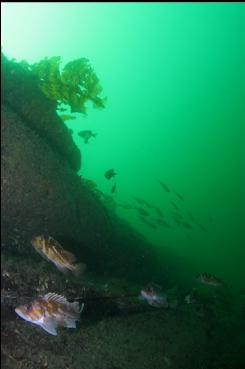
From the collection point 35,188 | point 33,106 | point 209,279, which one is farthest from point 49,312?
point 209,279

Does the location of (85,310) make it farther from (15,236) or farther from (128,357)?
(15,236)

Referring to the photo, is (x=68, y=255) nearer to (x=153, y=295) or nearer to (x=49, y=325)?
(x=49, y=325)

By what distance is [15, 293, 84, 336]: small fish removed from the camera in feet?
14.1

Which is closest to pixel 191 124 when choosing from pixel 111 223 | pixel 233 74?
pixel 233 74

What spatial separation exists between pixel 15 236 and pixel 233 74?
375 ft

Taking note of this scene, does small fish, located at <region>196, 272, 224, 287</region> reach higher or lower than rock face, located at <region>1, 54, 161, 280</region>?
lower

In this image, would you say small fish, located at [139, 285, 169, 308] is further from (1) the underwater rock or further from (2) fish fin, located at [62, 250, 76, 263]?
(1) the underwater rock

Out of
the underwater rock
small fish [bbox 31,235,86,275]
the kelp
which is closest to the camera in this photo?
small fish [bbox 31,235,86,275]

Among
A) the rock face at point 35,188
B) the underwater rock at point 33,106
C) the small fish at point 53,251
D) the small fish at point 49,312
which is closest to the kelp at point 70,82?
the underwater rock at point 33,106

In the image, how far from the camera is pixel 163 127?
145125mm

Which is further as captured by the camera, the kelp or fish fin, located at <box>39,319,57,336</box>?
the kelp

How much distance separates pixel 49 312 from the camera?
14.5 feet

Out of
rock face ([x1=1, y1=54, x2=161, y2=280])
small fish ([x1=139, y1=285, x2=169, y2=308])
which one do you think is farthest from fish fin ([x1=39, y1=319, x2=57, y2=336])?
small fish ([x1=139, y1=285, x2=169, y2=308])

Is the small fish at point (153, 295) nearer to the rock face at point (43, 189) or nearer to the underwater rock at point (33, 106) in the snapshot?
the rock face at point (43, 189)
